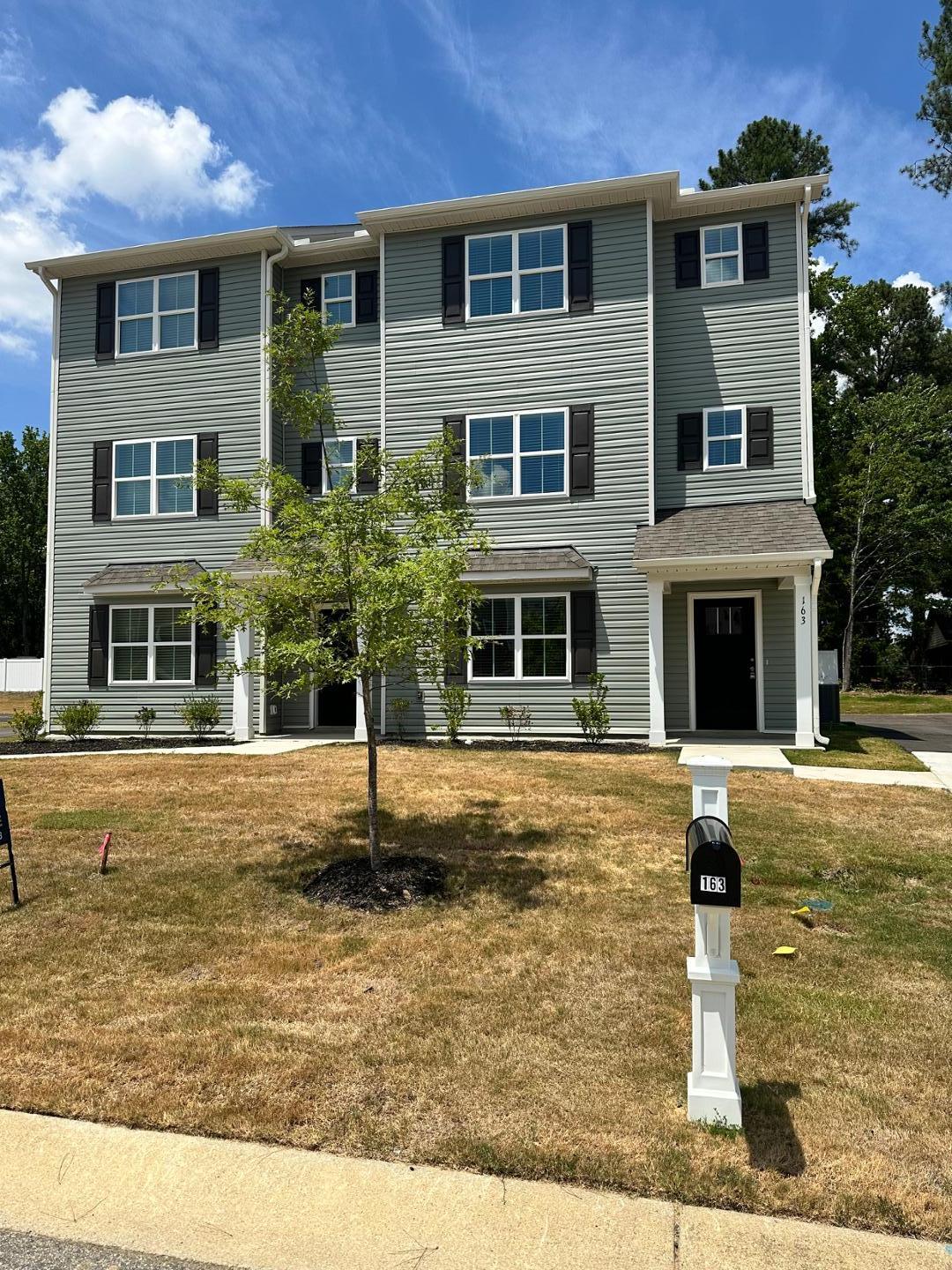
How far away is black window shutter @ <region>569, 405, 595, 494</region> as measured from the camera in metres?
14.1

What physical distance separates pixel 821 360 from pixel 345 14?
2500cm

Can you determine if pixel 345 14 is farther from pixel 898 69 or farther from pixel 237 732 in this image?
pixel 898 69

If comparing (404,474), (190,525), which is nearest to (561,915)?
(404,474)

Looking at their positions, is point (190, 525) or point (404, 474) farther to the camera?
point (190, 525)

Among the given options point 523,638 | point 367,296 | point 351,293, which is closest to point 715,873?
point 523,638

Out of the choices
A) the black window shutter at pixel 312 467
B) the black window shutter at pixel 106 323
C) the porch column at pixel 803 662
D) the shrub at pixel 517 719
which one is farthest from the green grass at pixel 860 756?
the black window shutter at pixel 106 323

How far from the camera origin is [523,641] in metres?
14.2

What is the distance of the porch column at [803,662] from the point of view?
1244 cm

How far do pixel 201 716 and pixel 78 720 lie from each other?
2.25 metres

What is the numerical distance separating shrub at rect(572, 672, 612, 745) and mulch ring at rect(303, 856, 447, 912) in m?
6.91

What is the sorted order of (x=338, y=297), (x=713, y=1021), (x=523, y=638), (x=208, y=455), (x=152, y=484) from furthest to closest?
(x=152, y=484), (x=338, y=297), (x=208, y=455), (x=523, y=638), (x=713, y=1021)

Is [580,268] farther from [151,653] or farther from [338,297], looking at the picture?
[151,653]

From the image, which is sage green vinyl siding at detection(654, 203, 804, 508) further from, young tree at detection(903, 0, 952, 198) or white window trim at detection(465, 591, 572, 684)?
young tree at detection(903, 0, 952, 198)

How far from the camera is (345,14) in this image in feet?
33.2
